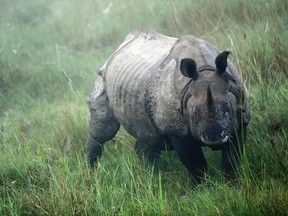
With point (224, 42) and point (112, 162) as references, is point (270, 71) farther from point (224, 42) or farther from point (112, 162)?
point (112, 162)

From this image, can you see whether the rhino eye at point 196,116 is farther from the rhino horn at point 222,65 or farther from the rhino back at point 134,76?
the rhino back at point 134,76

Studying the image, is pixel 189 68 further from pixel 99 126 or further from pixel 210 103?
pixel 99 126

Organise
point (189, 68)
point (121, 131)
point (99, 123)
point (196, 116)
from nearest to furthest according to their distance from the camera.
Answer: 1. point (196, 116)
2. point (189, 68)
3. point (99, 123)
4. point (121, 131)

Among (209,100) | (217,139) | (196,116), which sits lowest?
(217,139)

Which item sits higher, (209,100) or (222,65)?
(222,65)

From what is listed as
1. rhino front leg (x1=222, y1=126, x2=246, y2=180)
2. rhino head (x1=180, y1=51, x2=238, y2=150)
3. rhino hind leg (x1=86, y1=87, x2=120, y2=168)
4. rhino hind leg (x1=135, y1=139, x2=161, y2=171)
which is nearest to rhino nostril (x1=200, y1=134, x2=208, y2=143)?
rhino head (x1=180, y1=51, x2=238, y2=150)

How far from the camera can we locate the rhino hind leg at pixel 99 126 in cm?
462

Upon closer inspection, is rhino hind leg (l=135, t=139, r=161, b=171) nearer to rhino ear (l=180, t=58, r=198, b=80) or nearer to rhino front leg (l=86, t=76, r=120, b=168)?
rhino front leg (l=86, t=76, r=120, b=168)

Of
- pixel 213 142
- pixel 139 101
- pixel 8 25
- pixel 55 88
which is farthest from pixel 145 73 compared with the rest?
pixel 8 25

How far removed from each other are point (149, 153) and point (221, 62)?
4.97 ft

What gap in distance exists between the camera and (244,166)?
3076mm

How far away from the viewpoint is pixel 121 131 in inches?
206

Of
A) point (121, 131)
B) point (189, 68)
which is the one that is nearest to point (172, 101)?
point (189, 68)

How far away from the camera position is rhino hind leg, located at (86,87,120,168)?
15.2ft
